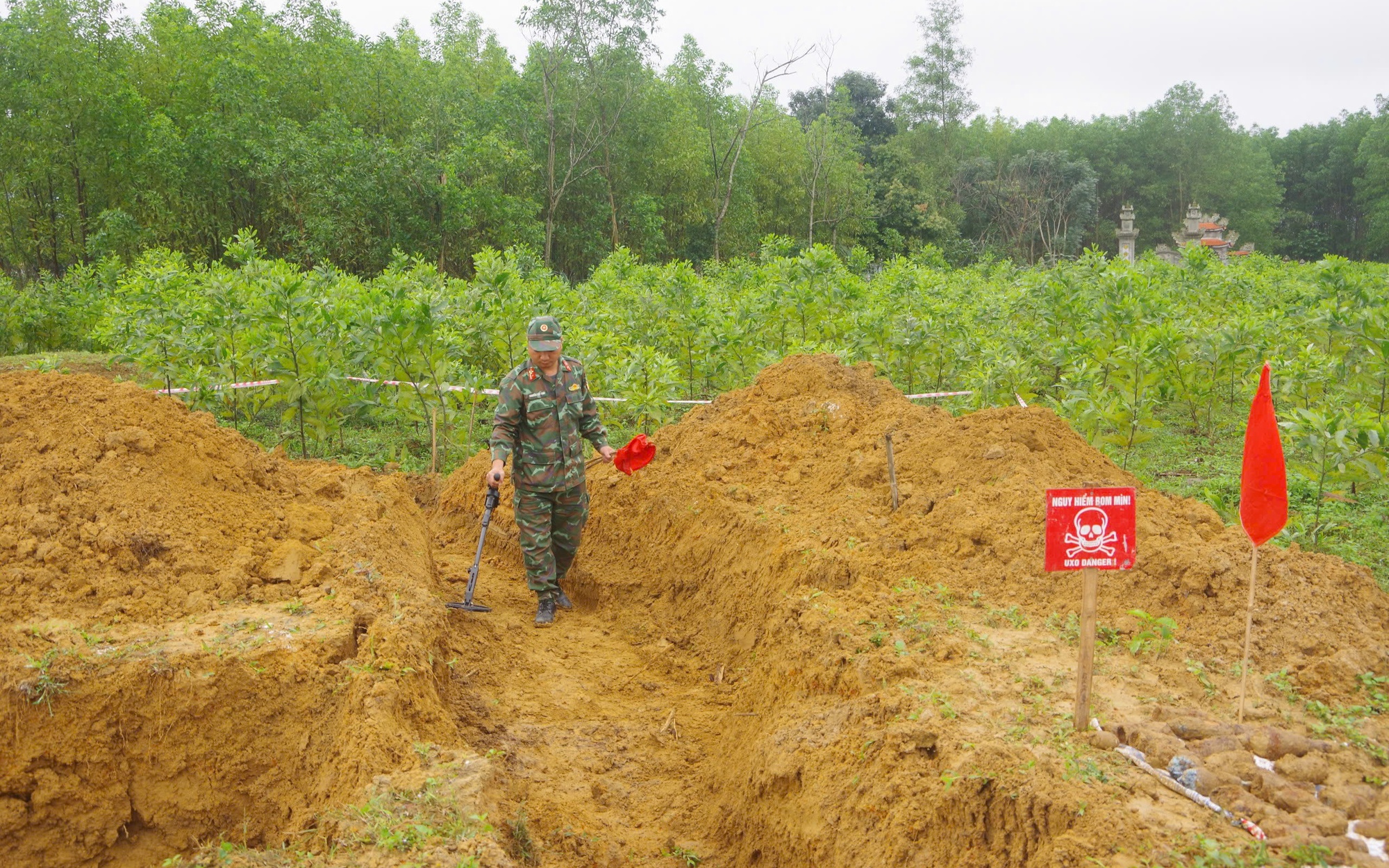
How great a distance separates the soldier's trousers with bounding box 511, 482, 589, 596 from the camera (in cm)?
660

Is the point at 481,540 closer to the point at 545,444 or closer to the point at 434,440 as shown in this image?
the point at 545,444

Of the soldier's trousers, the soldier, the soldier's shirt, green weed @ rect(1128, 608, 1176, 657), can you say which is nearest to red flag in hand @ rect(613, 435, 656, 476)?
the soldier

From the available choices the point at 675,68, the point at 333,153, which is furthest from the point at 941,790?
the point at 675,68

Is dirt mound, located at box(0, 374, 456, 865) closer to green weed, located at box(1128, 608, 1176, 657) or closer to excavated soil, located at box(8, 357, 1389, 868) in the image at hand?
excavated soil, located at box(8, 357, 1389, 868)

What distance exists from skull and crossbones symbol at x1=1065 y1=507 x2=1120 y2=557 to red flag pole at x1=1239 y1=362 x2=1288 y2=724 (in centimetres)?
59

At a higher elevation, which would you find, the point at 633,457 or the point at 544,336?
the point at 544,336

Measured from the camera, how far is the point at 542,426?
647 centimetres

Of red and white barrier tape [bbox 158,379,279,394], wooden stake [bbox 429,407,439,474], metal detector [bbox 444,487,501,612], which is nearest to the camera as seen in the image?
metal detector [bbox 444,487,501,612]

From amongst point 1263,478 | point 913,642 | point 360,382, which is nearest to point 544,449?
point 913,642

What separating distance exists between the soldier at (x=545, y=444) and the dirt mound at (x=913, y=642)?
678mm

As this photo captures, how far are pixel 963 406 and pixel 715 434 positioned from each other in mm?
3384

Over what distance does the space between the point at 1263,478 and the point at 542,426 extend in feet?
13.7

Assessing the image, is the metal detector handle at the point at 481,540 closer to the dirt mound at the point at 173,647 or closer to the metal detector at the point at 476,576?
the metal detector at the point at 476,576

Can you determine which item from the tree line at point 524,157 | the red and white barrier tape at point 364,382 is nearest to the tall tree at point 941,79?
the tree line at point 524,157
